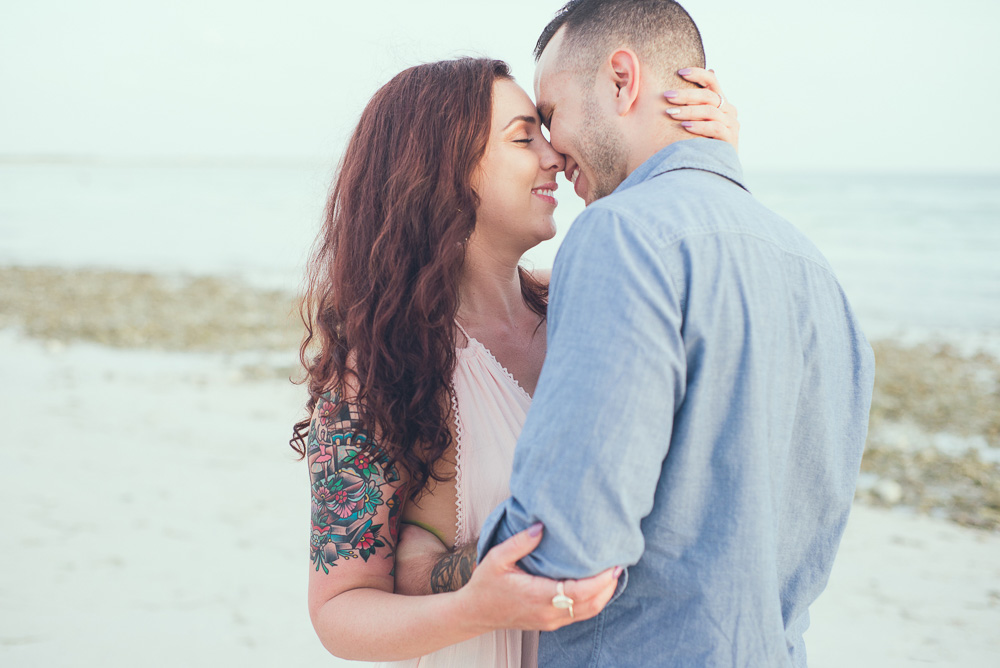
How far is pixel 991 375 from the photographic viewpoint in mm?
9930

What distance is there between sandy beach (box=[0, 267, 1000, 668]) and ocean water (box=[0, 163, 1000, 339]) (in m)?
1.94

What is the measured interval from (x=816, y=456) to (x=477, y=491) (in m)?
0.88

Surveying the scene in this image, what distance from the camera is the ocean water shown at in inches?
596

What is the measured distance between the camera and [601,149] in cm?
194

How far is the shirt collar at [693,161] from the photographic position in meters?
1.63

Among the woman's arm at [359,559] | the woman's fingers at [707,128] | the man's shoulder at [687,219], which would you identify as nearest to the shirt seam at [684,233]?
the man's shoulder at [687,219]

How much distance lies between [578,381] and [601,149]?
0.92 metres

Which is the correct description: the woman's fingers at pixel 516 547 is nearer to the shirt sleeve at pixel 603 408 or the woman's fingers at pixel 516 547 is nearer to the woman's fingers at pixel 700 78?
the shirt sleeve at pixel 603 408

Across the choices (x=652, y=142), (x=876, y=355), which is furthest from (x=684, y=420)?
(x=876, y=355)

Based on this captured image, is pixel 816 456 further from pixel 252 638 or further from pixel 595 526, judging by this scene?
pixel 252 638

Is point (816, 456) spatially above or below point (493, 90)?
below

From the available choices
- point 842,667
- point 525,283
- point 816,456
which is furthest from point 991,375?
point 816,456

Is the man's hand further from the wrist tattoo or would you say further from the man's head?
the man's head

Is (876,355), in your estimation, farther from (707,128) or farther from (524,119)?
(707,128)
